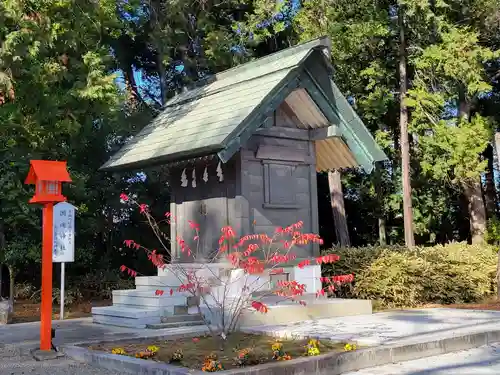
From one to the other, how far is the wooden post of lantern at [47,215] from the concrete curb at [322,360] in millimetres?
423

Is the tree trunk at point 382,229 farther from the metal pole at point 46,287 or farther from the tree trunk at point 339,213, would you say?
the metal pole at point 46,287

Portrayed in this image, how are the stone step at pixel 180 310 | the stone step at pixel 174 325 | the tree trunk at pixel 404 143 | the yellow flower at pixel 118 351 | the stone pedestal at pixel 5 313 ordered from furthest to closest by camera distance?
the tree trunk at pixel 404 143, the stone pedestal at pixel 5 313, the stone step at pixel 180 310, the stone step at pixel 174 325, the yellow flower at pixel 118 351

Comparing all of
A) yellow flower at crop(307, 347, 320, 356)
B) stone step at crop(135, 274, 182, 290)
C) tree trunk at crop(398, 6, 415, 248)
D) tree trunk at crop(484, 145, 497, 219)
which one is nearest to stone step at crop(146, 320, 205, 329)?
stone step at crop(135, 274, 182, 290)

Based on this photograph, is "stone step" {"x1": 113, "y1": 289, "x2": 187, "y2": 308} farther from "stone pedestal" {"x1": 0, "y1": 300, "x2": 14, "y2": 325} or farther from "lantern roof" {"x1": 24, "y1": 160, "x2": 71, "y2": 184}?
"lantern roof" {"x1": 24, "y1": 160, "x2": 71, "y2": 184}

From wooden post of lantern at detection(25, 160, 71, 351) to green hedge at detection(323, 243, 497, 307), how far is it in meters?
8.47

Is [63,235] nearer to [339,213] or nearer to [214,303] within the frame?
[214,303]

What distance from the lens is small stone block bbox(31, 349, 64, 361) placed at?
783 cm

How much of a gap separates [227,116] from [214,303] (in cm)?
390

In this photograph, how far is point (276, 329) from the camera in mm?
9852

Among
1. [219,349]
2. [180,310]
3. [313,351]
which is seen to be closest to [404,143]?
[180,310]

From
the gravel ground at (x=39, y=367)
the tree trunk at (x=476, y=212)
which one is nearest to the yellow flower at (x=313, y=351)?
the gravel ground at (x=39, y=367)

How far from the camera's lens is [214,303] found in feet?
36.5

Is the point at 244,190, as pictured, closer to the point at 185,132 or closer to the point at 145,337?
the point at 185,132

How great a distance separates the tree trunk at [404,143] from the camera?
895 inches
